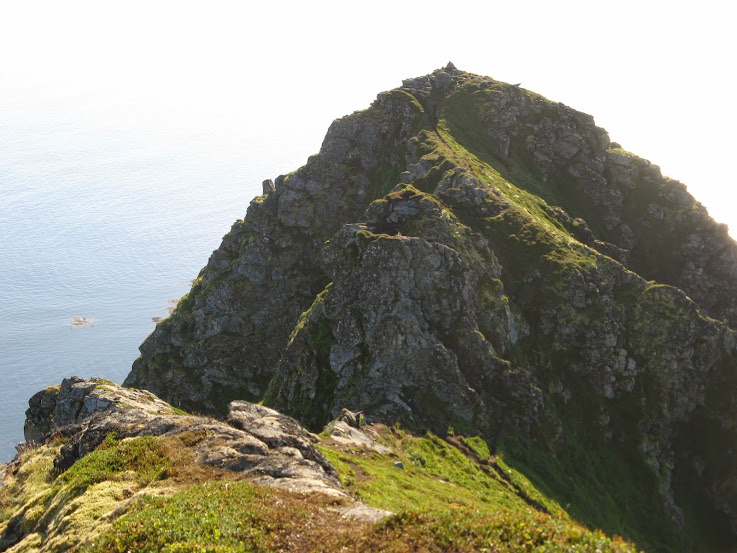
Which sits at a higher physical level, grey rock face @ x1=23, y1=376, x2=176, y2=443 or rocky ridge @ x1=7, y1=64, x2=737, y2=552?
rocky ridge @ x1=7, y1=64, x2=737, y2=552

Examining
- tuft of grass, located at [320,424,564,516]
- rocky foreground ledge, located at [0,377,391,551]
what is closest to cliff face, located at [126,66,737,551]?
tuft of grass, located at [320,424,564,516]

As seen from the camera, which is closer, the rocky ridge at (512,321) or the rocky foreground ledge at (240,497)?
the rocky foreground ledge at (240,497)

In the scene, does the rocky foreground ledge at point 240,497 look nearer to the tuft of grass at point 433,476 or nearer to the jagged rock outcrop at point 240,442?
the jagged rock outcrop at point 240,442

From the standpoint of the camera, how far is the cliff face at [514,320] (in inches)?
2557

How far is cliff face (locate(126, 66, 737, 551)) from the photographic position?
64938 millimetres

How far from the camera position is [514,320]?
73500 mm

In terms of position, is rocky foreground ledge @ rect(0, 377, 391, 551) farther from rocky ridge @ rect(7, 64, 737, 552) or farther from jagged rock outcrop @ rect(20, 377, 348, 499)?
rocky ridge @ rect(7, 64, 737, 552)

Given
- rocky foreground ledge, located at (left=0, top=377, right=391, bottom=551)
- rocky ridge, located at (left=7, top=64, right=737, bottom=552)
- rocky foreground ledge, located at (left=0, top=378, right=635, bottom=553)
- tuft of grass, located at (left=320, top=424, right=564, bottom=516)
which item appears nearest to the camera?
rocky foreground ledge, located at (left=0, top=378, right=635, bottom=553)

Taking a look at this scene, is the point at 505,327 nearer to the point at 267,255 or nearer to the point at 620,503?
the point at 620,503

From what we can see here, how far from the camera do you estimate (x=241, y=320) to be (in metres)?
102

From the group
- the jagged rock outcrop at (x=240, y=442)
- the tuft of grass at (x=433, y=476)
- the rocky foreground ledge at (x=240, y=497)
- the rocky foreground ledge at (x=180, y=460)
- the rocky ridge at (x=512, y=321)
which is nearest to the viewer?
the rocky foreground ledge at (x=240, y=497)

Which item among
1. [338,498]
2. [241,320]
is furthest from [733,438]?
[241,320]

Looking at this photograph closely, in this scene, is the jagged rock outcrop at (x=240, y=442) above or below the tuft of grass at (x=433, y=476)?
above

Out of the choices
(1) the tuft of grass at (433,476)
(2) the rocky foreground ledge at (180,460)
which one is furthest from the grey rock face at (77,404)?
(1) the tuft of grass at (433,476)
